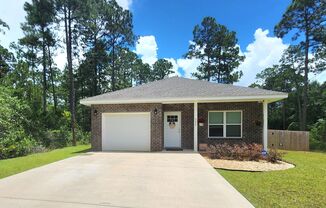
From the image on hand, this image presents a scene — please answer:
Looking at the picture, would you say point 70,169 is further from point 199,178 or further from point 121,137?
point 121,137

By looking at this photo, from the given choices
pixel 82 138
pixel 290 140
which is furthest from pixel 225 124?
pixel 82 138

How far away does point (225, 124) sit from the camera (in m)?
13.7

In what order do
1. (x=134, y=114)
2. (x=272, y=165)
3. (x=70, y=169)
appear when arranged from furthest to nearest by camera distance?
1. (x=134, y=114)
2. (x=272, y=165)
3. (x=70, y=169)

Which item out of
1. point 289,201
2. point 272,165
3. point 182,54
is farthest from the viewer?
point 182,54

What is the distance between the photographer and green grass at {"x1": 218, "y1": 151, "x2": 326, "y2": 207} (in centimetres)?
521

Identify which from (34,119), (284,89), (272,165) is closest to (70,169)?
→ (272,165)

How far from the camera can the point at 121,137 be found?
13836mm

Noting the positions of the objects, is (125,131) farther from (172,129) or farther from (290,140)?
(290,140)

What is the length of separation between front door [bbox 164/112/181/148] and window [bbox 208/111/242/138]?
5.66 feet

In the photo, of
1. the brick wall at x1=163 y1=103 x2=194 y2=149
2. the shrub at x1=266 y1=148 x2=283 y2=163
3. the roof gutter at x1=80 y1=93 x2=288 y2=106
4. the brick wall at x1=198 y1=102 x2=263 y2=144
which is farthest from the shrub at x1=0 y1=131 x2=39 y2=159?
the shrub at x1=266 y1=148 x2=283 y2=163

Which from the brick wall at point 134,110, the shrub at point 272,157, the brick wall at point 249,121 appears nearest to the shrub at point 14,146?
the brick wall at point 134,110

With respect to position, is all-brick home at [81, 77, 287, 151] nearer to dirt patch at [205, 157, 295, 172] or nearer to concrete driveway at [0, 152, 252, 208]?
dirt patch at [205, 157, 295, 172]

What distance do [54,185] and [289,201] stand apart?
5.57 m

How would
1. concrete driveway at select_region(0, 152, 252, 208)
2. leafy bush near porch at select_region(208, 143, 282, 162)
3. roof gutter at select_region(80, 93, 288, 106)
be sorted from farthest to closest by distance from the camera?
1. roof gutter at select_region(80, 93, 288, 106)
2. leafy bush near porch at select_region(208, 143, 282, 162)
3. concrete driveway at select_region(0, 152, 252, 208)
